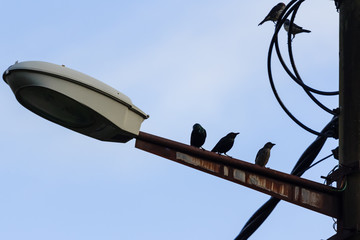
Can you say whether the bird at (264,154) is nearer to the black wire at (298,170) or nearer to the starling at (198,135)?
the starling at (198,135)

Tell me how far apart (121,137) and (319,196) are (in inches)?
49.1

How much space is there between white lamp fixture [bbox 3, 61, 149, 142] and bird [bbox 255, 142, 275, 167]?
6.65 m

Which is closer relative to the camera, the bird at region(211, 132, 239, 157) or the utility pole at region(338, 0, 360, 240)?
the utility pole at region(338, 0, 360, 240)

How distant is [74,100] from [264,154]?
706 cm

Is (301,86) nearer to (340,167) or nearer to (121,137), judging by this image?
(340,167)

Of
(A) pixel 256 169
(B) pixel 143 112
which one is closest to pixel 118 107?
(B) pixel 143 112

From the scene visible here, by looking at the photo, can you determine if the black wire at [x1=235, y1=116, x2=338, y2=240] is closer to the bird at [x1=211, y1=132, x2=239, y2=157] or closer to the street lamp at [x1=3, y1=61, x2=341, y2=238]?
the street lamp at [x1=3, y1=61, x2=341, y2=238]

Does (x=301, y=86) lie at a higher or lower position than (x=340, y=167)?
higher

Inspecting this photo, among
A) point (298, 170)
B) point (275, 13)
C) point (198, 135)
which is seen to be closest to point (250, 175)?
point (298, 170)

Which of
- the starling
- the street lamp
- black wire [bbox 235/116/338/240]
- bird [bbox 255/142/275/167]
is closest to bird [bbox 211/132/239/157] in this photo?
the starling

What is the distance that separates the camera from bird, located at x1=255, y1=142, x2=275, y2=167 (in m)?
11.0

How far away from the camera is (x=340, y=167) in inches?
189

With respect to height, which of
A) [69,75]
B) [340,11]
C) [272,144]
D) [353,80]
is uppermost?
[272,144]

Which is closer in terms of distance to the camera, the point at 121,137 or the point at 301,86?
the point at 121,137
